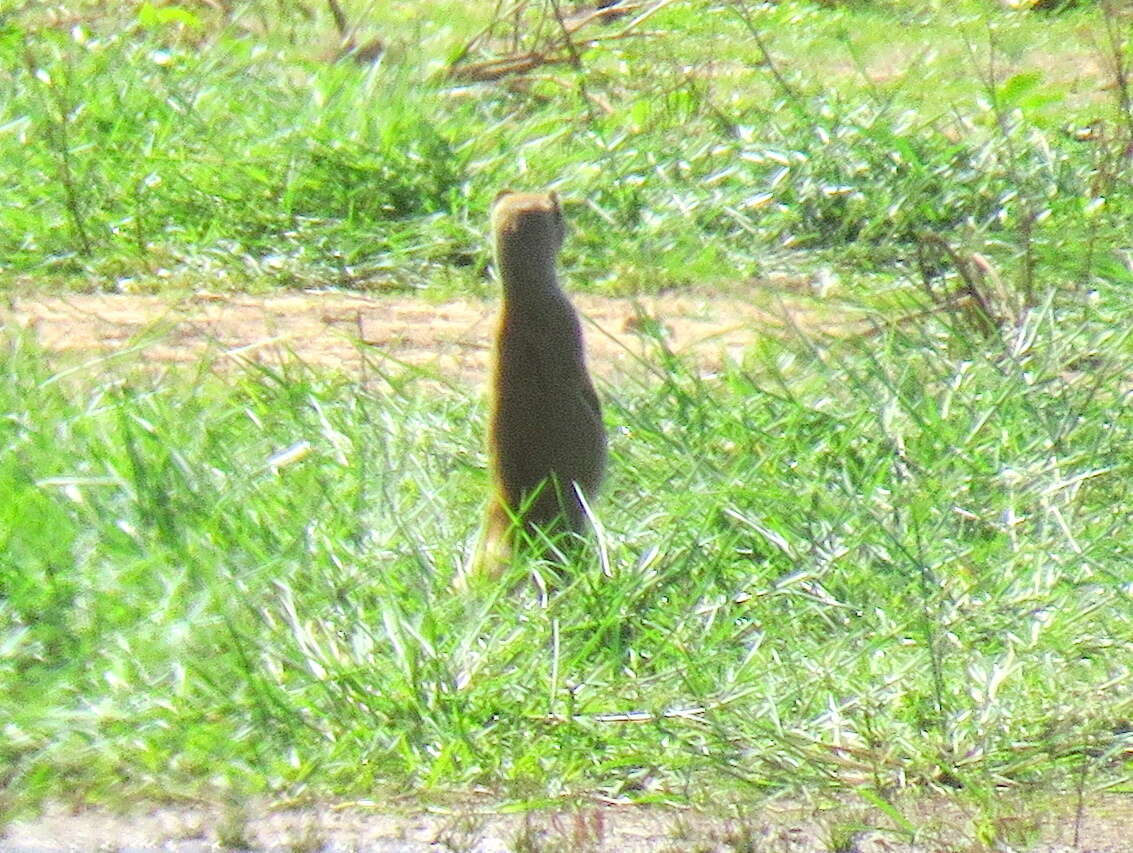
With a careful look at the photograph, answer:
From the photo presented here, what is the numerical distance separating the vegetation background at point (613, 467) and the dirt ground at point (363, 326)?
12 centimetres

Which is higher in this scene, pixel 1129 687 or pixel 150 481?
pixel 150 481

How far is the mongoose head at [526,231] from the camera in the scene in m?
4.20


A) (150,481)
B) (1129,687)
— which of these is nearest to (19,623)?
(150,481)

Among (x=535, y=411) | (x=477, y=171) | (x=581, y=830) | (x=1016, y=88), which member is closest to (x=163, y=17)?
(x=477, y=171)

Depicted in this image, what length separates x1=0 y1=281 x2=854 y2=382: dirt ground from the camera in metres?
5.54

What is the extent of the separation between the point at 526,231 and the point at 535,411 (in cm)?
41

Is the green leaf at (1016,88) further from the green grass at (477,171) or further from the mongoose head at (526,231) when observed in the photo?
the mongoose head at (526,231)

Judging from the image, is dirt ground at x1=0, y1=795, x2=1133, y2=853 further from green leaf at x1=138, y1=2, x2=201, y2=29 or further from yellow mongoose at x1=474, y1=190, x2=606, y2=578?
green leaf at x1=138, y1=2, x2=201, y2=29

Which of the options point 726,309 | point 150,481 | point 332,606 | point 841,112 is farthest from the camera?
point 841,112

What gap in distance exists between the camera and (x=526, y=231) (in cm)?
421

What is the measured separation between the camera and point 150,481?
4145 mm

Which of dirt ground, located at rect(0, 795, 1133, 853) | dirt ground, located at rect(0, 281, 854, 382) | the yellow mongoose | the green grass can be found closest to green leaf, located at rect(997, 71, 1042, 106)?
the green grass

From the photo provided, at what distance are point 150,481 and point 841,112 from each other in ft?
12.3

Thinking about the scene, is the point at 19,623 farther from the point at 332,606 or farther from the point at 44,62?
the point at 44,62
